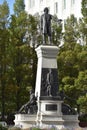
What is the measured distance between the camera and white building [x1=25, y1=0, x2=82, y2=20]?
252 feet

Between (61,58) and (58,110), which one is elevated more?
(61,58)

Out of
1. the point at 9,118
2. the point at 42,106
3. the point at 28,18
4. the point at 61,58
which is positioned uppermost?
the point at 28,18

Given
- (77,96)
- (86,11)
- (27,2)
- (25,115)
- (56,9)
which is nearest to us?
(25,115)

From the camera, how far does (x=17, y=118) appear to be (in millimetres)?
34031

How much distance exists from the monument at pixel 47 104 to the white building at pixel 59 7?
41201 millimetres

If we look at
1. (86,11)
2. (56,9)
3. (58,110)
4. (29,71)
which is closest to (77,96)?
(29,71)

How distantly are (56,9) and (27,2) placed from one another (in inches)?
446

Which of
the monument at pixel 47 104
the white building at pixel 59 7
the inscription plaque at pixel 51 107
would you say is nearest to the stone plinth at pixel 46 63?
the monument at pixel 47 104

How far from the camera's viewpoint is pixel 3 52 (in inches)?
1919

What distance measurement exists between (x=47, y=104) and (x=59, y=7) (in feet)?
167

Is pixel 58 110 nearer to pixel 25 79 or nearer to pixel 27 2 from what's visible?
pixel 25 79

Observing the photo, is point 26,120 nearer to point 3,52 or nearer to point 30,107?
point 30,107

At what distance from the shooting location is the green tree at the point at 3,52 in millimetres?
47438

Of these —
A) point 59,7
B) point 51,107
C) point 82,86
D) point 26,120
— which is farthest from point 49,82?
point 59,7
